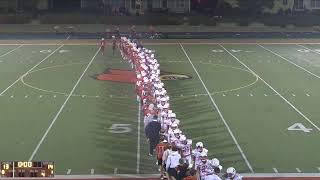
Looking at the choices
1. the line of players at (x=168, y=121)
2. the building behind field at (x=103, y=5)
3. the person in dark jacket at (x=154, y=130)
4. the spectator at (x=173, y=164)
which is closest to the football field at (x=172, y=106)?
the person in dark jacket at (x=154, y=130)

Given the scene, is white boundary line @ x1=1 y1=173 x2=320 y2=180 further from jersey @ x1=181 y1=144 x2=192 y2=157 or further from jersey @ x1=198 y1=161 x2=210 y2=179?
jersey @ x1=198 y1=161 x2=210 y2=179

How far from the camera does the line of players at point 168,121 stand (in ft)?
26.7

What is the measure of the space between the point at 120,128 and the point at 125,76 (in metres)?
6.74

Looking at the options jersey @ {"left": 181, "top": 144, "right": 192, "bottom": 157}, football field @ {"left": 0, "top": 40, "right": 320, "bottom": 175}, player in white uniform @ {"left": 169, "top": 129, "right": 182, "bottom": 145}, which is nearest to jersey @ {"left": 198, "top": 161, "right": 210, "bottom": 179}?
jersey @ {"left": 181, "top": 144, "right": 192, "bottom": 157}

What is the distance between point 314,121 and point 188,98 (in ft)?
13.0

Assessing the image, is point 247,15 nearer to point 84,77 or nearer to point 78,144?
point 84,77

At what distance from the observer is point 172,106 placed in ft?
51.3

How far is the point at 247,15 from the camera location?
42625mm

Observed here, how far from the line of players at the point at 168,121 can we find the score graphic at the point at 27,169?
81.8 inches

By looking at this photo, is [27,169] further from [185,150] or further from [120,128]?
[120,128]

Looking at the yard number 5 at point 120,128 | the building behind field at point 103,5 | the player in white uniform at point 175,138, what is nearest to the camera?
the player in white uniform at point 175,138

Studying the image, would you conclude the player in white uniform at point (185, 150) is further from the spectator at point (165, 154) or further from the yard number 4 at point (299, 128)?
the yard number 4 at point (299, 128)

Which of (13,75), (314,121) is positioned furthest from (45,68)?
(314,121)

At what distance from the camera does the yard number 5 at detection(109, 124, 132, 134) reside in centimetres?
1319
